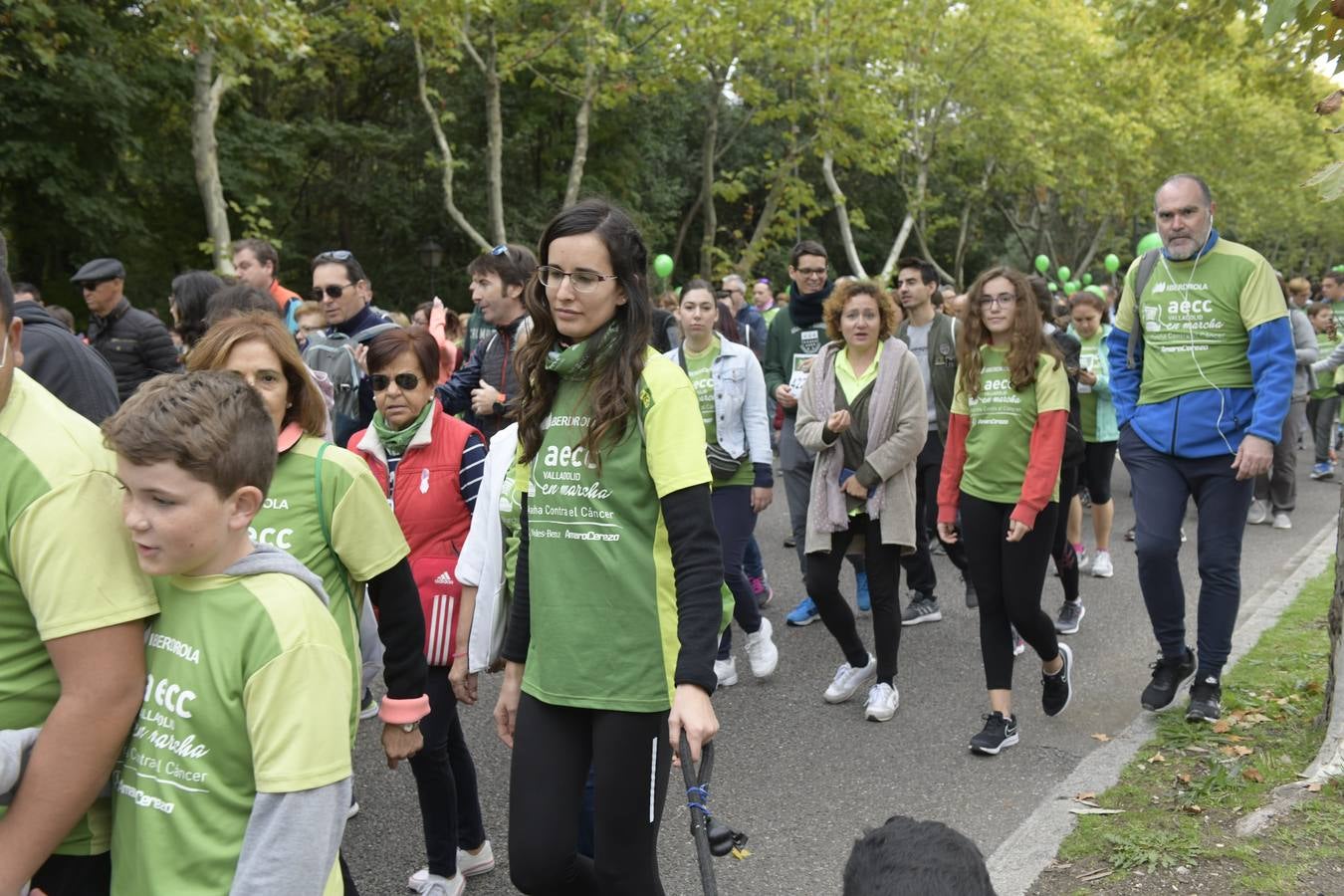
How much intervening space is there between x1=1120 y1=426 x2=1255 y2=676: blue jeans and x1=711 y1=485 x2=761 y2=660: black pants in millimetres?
1847

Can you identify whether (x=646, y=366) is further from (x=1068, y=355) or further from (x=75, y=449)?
(x=1068, y=355)

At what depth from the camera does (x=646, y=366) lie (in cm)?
278

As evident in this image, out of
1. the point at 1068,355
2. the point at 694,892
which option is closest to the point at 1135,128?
the point at 1068,355

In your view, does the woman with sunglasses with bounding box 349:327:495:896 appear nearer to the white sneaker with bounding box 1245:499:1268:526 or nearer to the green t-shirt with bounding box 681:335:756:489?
the green t-shirt with bounding box 681:335:756:489

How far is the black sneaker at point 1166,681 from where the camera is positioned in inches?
205

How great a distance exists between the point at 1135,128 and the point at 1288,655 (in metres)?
30.0

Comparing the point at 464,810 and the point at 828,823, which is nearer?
the point at 464,810

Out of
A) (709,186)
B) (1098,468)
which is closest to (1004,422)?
(1098,468)

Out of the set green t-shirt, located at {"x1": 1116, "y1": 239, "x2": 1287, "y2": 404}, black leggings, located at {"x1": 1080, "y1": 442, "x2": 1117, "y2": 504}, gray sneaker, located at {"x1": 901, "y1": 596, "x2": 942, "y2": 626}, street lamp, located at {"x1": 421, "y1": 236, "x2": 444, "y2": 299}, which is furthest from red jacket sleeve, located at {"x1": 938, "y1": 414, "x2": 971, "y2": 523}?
street lamp, located at {"x1": 421, "y1": 236, "x2": 444, "y2": 299}

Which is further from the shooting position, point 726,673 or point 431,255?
point 431,255

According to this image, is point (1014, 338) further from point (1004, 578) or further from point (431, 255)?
point (431, 255)

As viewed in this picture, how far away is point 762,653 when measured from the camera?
6.28 meters

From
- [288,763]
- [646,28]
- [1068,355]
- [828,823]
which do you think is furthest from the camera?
[646,28]

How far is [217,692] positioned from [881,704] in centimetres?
416
